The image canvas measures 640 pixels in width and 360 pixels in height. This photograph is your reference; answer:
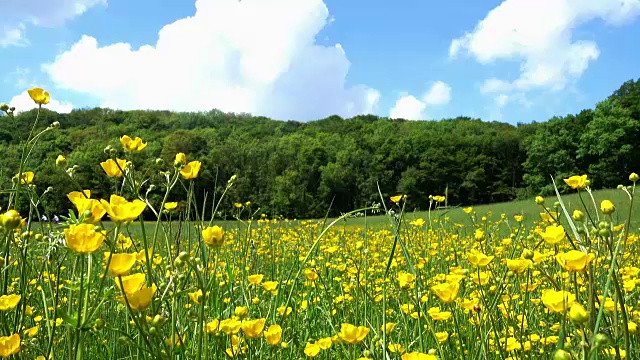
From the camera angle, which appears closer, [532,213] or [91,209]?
[91,209]

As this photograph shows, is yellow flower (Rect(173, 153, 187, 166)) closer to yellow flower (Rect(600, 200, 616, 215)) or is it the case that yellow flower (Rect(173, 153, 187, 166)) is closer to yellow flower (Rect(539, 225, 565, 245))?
yellow flower (Rect(539, 225, 565, 245))

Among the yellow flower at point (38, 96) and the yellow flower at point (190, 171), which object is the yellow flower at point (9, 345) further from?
the yellow flower at point (38, 96)

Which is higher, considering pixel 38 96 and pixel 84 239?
pixel 38 96

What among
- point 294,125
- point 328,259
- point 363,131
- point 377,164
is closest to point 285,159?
point 377,164

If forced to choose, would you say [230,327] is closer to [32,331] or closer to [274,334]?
[274,334]

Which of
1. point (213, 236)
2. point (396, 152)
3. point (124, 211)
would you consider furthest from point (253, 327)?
point (396, 152)

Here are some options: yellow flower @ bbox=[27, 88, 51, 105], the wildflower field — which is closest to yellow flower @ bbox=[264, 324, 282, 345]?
the wildflower field

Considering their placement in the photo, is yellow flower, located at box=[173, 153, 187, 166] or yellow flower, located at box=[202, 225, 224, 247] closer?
yellow flower, located at box=[202, 225, 224, 247]

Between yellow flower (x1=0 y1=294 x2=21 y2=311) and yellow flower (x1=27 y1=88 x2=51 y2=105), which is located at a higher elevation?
yellow flower (x1=27 y1=88 x2=51 y2=105)

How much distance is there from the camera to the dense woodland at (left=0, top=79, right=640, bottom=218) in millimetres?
35000

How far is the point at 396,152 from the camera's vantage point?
155ft

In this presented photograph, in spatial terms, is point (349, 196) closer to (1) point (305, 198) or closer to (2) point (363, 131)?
(1) point (305, 198)

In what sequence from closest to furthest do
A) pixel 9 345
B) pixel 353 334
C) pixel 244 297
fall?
pixel 9 345 → pixel 353 334 → pixel 244 297

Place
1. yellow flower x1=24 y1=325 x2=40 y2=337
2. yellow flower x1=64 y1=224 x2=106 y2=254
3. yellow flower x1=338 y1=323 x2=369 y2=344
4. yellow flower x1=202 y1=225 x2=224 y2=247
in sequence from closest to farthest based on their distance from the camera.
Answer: yellow flower x1=64 y1=224 x2=106 y2=254
yellow flower x1=202 y1=225 x2=224 y2=247
yellow flower x1=338 y1=323 x2=369 y2=344
yellow flower x1=24 y1=325 x2=40 y2=337
